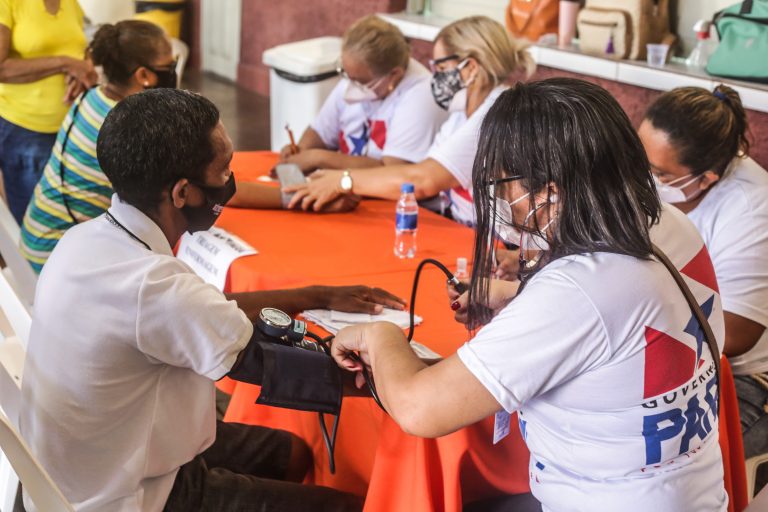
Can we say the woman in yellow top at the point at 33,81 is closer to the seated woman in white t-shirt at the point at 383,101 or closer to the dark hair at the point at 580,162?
the seated woman in white t-shirt at the point at 383,101

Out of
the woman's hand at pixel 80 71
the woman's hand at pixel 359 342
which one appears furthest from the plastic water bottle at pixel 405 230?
the woman's hand at pixel 80 71

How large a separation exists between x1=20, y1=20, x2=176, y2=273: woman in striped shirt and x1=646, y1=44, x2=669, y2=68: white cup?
209 cm

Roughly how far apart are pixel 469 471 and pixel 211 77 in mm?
6699

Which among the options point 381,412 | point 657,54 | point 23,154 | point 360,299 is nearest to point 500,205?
point 381,412

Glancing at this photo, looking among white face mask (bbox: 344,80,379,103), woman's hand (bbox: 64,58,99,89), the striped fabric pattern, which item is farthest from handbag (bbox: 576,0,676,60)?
the striped fabric pattern

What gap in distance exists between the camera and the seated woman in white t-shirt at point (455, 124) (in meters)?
2.63

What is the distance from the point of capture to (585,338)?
1.14m

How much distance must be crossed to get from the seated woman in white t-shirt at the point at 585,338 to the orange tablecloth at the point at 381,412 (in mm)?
277

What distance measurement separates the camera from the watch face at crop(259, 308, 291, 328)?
1483 mm

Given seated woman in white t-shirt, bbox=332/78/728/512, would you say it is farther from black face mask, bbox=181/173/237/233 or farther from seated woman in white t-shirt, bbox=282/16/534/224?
seated woman in white t-shirt, bbox=282/16/534/224

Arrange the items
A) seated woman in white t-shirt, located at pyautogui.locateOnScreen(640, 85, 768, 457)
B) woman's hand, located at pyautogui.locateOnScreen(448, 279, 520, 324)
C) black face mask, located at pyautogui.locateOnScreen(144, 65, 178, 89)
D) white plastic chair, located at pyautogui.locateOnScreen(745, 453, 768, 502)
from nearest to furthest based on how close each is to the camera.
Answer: woman's hand, located at pyautogui.locateOnScreen(448, 279, 520, 324) < white plastic chair, located at pyautogui.locateOnScreen(745, 453, 768, 502) < seated woman in white t-shirt, located at pyautogui.locateOnScreen(640, 85, 768, 457) < black face mask, located at pyautogui.locateOnScreen(144, 65, 178, 89)

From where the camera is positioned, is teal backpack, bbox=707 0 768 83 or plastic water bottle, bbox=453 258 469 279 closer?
plastic water bottle, bbox=453 258 469 279

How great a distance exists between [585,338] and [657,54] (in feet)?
9.37

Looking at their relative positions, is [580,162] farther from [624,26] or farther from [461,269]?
[624,26]
